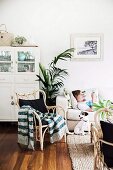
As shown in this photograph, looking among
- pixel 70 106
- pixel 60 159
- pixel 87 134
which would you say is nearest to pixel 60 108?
pixel 70 106

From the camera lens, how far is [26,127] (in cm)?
383

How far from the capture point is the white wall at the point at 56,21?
5.49m

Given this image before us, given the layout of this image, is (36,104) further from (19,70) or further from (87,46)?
(87,46)

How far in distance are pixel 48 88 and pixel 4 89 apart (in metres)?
0.91

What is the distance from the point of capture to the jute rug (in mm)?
3148

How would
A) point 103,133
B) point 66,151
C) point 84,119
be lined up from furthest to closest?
point 84,119
point 66,151
point 103,133

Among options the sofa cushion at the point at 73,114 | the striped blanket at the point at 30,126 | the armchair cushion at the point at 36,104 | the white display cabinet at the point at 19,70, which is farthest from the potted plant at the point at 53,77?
the striped blanket at the point at 30,126

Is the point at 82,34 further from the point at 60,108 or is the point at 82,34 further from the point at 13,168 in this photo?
the point at 13,168

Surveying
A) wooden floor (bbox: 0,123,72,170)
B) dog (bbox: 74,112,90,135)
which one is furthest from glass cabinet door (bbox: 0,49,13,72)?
dog (bbox: 74,112,90,135)

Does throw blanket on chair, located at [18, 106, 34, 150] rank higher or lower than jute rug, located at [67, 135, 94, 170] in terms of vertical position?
higher

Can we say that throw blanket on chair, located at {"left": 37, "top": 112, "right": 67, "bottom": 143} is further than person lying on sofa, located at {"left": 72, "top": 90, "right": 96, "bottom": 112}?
No

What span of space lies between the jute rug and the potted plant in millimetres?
1103

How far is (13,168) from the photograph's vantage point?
3.08 meters

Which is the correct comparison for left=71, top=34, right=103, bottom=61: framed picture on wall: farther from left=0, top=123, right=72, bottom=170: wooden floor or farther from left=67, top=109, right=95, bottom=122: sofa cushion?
left=0, top=123, right=72, bottom=170: wooden floor
